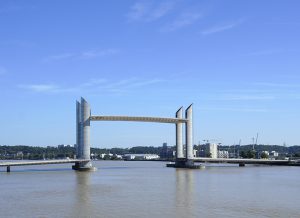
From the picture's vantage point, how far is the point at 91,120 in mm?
68812

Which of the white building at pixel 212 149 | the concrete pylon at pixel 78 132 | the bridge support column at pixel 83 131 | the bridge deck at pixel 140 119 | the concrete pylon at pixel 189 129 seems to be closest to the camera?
the bridge support column at pixel 83 131

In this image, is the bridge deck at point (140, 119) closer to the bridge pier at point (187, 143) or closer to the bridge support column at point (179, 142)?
the bridge pier at point (187, 143)

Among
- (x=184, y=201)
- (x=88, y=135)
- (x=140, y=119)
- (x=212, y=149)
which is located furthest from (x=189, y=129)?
(x=212, y=149)

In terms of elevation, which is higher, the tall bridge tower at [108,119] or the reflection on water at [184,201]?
the tall bridge tower at [108,119]

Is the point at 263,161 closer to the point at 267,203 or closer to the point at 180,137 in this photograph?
the point at 180,137

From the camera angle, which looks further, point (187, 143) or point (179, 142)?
point (179, 142)

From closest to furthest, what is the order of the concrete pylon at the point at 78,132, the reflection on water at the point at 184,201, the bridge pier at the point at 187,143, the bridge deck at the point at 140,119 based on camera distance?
the reflection on water at the point at 184,201 < the concrete pylon at the point at 78,132 < the bridge deck at the point at 140,119 < the bridge pier at the point at 187,143

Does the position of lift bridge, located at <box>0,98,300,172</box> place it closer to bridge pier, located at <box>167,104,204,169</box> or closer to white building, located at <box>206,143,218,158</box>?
bridge pier, located at <box>167,104,204,169</box>

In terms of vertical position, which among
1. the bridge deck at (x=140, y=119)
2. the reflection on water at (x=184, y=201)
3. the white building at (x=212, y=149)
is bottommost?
the reflection on water at (x=184, y=201)

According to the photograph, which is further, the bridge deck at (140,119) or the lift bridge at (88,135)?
the bridge deck at (140,119)

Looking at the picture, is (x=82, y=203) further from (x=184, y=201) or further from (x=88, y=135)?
(x=88, y=135)

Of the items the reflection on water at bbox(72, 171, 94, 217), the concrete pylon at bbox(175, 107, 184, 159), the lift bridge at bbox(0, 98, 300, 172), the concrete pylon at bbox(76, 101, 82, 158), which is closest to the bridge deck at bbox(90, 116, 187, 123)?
the lift bridge at bbox(0, 98, 300, 172)

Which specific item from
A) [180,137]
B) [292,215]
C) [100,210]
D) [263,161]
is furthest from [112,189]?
[263,161]

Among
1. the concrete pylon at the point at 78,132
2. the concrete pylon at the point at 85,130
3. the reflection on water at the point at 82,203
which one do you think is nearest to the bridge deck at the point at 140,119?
the concrete pylon at the point at 85,130
